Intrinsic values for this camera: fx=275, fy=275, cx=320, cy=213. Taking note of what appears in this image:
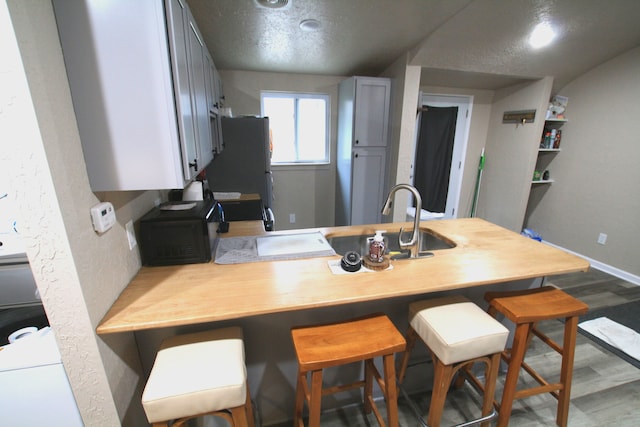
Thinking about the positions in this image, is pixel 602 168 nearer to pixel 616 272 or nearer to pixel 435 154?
pixel 616 272

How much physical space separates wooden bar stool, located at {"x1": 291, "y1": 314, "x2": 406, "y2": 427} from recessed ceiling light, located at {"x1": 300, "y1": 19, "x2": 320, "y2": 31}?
2243 millimetres

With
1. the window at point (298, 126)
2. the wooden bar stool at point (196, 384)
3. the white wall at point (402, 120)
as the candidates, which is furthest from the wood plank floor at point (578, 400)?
the window at point (298, 126)

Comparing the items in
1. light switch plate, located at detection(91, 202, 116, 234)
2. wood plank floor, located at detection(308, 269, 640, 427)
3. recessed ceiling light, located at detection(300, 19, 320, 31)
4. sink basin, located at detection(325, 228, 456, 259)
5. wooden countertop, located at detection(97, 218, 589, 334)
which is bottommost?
wood plank floor, located at detection(308, 269, 640, 427)

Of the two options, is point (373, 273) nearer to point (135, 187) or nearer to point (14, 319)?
point (135, 187)

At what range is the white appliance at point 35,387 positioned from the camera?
937mm

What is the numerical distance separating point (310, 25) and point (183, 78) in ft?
5.25

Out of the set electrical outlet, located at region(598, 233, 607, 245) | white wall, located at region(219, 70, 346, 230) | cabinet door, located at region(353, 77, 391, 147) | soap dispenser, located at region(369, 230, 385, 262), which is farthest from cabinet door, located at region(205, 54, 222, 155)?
electrical outlet, located at region(598, 233, 607, 245)

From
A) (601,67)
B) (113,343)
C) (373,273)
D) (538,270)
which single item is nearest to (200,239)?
(113,343)

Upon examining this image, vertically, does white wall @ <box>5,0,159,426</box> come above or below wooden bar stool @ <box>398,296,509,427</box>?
above

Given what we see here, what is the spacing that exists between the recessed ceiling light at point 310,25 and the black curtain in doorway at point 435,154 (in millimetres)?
2216

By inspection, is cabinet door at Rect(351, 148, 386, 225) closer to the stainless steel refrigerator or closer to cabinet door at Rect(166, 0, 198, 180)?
the stainless steel refrigerator

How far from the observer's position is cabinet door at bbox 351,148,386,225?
3416 mm

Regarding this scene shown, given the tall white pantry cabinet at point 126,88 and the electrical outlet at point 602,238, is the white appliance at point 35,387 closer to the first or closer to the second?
the tall white pantry cabinet at point 126,88

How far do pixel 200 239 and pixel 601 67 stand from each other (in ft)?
15.0
